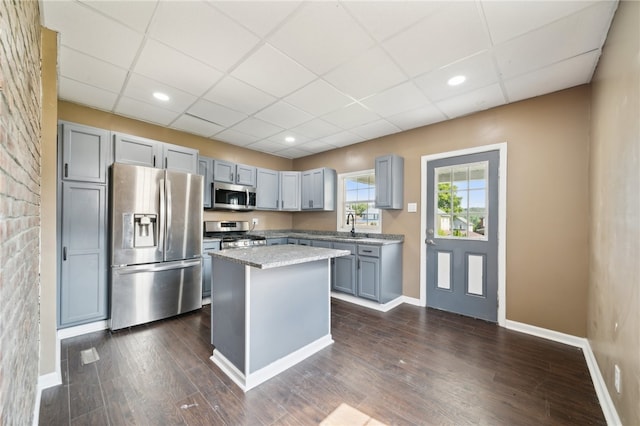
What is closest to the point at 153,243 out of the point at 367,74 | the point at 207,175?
the point at 207,175

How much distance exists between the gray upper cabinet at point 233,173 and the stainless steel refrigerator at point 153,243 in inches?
31.8

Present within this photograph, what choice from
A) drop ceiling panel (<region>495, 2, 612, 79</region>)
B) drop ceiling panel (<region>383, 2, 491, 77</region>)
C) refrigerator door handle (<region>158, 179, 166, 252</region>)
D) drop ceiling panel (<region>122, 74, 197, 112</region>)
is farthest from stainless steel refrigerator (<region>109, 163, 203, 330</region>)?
drop ceiling panel (<region>495, 2, 612, 79</region>)

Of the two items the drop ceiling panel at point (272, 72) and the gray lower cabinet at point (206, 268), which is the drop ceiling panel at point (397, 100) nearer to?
the drop ceiling panel at point (272, 72)

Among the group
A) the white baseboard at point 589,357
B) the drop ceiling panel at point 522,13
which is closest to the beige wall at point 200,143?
the drop ceiling panel at point 522,13

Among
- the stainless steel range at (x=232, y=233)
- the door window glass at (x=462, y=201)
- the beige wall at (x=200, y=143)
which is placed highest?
the beige wall at (x=200, y=143)

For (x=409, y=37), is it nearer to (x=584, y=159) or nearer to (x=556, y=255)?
(x=584, y=159)

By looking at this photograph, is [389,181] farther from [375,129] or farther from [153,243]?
[153,243]

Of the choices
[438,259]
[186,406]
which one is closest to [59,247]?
[186,406]

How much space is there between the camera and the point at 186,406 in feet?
5.71

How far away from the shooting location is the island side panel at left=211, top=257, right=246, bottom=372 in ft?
6.59

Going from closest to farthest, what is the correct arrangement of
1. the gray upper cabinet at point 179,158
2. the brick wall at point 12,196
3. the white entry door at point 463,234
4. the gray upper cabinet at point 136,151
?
the brick wall at point 12,196 < the gray upper cabinet at point 136,151 < the white entry door at point 463,234 < the gray upper cabinet at point 179,158

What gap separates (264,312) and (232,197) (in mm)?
2703

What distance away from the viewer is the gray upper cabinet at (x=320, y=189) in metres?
4.76

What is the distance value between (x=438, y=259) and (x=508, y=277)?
80 centimetres
